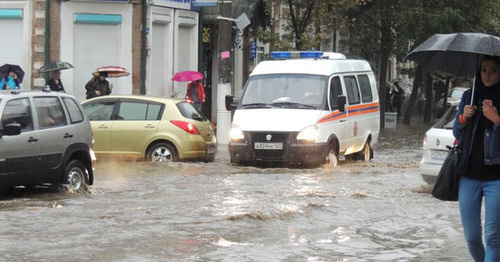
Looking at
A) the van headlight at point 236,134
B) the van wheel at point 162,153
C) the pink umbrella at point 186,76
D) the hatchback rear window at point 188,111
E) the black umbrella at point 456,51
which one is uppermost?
the black umbrella at point 456,51

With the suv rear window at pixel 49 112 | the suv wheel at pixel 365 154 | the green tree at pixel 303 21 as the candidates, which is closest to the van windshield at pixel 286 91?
the suv wheel at pixel 365 154

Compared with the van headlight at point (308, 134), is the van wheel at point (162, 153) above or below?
below

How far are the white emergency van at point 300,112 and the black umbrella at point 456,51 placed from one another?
397 inches

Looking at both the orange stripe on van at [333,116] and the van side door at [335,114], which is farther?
the van side door at [335,114]

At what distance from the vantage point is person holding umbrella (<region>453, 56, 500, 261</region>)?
7.00 m

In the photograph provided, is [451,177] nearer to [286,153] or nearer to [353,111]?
[286,153]

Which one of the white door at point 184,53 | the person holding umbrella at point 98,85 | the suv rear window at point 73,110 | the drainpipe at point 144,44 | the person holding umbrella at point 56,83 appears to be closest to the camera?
the suv rear window at point 73,110

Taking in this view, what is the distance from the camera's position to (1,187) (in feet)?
41.0

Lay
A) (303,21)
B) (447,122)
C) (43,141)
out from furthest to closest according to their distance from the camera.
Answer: (303,21) → (447,122) → (43,141)

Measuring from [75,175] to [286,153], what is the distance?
17.0ft

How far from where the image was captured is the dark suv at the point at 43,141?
41.2 feet

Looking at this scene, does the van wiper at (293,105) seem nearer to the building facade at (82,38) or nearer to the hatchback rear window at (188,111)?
the hatchback rear window at (188,111)

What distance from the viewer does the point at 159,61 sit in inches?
1135

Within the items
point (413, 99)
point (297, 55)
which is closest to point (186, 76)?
point (297, 55)
